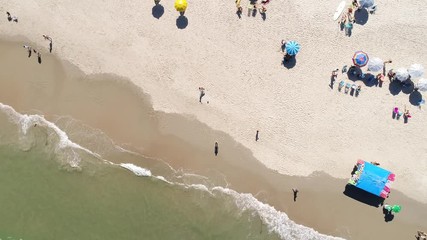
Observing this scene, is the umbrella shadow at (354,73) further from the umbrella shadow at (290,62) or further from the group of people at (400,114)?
the umbrella shadow at (290,62)

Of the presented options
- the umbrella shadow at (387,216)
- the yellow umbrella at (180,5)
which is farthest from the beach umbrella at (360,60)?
the yellow umbrella at (180,5)

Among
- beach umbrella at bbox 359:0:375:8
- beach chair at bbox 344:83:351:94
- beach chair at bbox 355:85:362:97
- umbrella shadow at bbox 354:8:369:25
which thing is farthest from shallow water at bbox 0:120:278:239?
beach umbrella at bbox 359:0:375:8

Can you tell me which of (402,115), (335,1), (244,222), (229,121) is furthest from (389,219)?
(335,1)

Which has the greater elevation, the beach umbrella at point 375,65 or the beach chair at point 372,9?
the beach chair at point 372,9

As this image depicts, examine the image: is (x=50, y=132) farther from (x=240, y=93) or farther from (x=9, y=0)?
(x=240, y=93)

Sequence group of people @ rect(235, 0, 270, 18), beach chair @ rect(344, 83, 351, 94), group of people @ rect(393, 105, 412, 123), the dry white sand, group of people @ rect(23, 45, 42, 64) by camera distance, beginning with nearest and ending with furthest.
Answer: group of people @ rect(393, 105, 412, 123)
the dry white sand
beach chair @ rect(344, 83, 351, 94)
group of people @ rect(235, 0, 270, 18)
group of people @ rect(23, 45, 42, 64)

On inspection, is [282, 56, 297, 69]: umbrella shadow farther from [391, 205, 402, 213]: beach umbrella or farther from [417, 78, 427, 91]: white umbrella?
[391, 205, 402, 213]: beach umbrella
